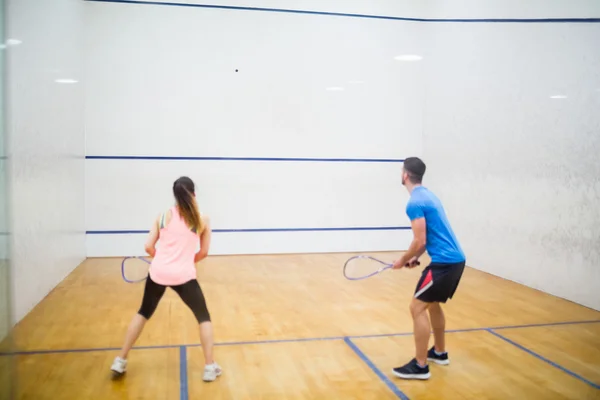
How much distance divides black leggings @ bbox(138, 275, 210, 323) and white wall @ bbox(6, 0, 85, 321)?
887mm

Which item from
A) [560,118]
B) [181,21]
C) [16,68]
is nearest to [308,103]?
[181,21]

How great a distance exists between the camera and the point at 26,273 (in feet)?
12.2

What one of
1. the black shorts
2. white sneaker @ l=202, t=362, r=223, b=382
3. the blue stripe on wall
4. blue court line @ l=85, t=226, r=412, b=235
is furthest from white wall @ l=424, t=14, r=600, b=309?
white sneaker @ l=202, t=362, r=223, b=382

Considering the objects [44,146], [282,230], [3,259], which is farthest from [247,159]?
[3,259]

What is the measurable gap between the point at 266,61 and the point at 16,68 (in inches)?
119

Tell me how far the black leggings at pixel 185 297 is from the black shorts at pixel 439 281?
0.98 metres

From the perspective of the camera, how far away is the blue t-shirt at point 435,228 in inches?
99.8

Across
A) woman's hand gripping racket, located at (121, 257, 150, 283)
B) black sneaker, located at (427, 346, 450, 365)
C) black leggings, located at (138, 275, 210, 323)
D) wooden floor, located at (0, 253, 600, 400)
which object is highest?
black leggings, located at (138, 275, 210, 323)

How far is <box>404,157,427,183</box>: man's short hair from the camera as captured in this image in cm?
260

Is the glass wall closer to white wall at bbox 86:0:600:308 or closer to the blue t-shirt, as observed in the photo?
the blue t-shirt

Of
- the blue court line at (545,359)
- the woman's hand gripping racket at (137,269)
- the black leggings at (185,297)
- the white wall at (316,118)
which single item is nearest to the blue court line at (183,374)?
the black leggings at (185,297)

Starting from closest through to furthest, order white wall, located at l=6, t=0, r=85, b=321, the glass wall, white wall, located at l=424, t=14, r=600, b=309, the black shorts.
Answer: the glass wall, the black shorts, white wall, located at l=6, t=0, r=85, b=321, white wall, located at l=424, t=14, r=600, b=309

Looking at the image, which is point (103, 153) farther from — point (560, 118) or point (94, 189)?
point (560, 118)

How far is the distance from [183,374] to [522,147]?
3448 mm
